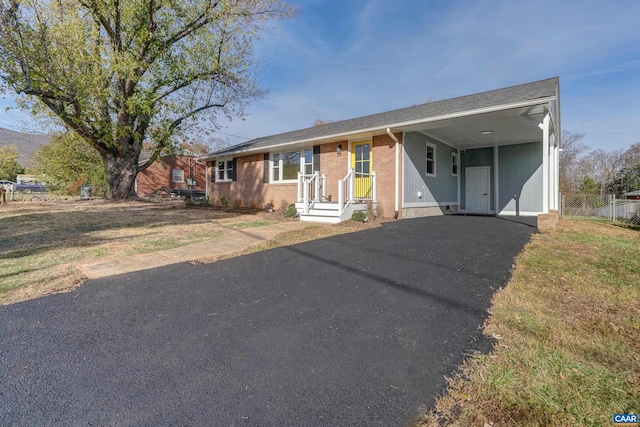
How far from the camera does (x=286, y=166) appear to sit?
13016mm

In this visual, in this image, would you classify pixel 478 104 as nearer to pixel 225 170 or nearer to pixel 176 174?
pixel 225 170

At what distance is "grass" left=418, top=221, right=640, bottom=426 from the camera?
155cm

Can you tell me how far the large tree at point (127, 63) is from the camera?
10.6 meters

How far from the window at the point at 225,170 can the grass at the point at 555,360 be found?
14.2 metres

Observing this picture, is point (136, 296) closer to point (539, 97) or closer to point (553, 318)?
point (553, 318)

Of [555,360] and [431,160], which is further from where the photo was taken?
[431,160]

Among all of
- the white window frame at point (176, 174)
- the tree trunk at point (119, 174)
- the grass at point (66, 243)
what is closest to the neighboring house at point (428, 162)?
the grass at point (66, 243)

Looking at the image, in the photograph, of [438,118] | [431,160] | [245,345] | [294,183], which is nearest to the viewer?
[245,345]

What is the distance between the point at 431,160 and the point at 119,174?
51.9ft

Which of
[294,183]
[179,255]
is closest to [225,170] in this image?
[294,183]

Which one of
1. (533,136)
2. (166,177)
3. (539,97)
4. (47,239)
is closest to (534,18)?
(533,136)

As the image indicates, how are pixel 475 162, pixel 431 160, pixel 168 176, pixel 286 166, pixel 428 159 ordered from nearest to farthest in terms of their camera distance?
pixel 428 159, pixel 431 160, pixel 475 162, pixel 286 166, pixel 168 176

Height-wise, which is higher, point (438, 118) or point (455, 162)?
point (438, 118)

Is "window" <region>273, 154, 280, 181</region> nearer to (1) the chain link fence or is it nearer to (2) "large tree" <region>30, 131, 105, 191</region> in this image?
(1) the chain link fence
